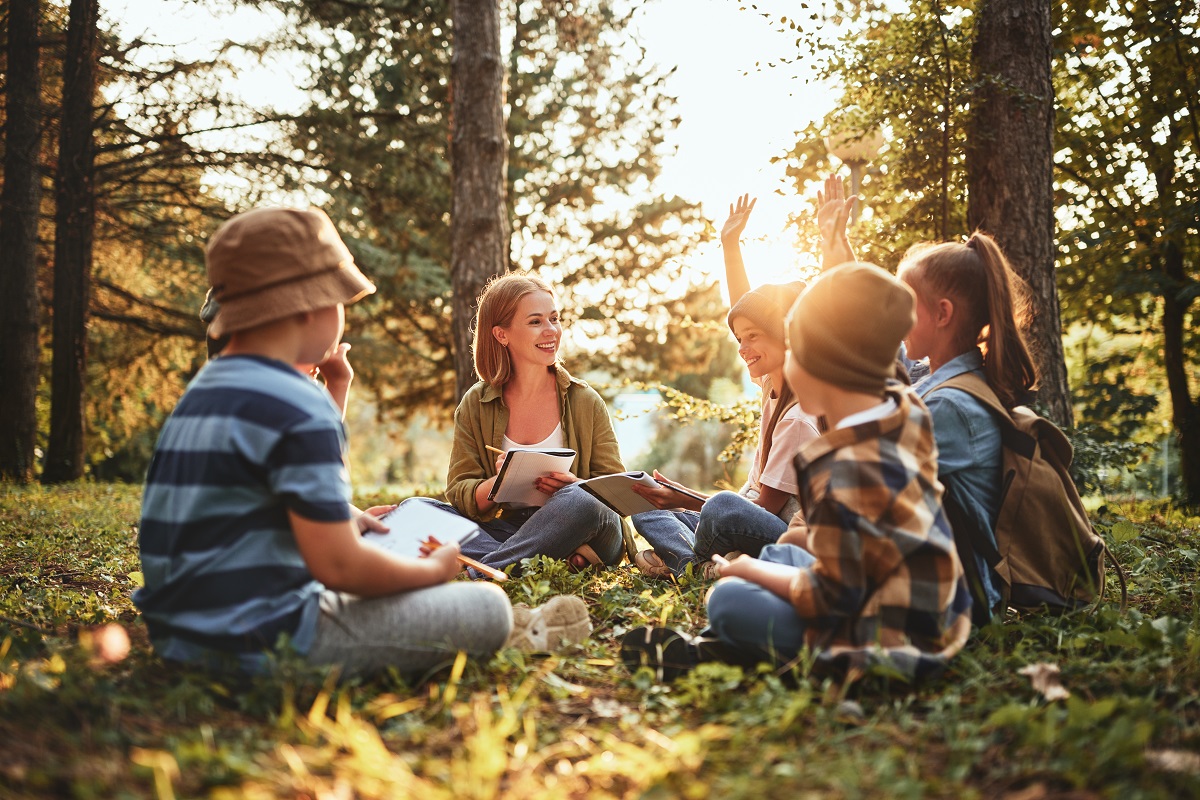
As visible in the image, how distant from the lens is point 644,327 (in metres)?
15.8

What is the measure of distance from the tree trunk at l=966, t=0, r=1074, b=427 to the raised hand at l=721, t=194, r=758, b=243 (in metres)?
2.28

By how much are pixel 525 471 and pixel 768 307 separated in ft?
4.25

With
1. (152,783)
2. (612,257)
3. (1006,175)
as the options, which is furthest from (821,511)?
(612,257)

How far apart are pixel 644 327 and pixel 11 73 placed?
9872 mm

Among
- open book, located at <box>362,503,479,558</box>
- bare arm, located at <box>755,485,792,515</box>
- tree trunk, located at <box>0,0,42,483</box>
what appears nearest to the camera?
open book, located at <box>362,503,479,558</box>

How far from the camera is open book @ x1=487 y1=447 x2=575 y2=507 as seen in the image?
3.81 meters

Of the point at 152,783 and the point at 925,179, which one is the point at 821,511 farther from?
the point at 925,179

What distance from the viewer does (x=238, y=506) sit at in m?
2.06

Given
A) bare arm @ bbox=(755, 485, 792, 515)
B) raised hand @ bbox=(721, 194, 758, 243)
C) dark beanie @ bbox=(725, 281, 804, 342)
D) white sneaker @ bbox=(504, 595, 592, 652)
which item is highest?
raised hand @ bbox=(721, 194, 758, 243)

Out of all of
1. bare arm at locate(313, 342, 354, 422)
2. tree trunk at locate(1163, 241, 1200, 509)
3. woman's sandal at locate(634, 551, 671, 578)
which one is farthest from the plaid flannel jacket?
tree trunk at locate(1163, 241, 1200, 509)

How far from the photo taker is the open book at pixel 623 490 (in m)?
3.58

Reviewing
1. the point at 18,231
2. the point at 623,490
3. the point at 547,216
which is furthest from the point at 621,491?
the point at 547,216

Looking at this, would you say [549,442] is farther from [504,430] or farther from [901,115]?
[901,115]

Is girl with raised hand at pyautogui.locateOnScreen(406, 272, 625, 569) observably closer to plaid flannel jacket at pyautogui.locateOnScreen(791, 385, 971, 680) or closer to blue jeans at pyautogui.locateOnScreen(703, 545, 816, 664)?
blue jeans at pyautogui.locateOnScreen(703, 545, 816, 664)
